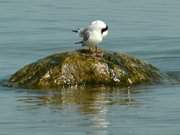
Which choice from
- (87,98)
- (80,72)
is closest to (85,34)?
(80,72)

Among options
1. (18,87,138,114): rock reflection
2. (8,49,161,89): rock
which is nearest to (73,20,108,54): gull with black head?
(8,49,161,89): rock

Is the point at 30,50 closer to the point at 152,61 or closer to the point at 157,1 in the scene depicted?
the point at 152,61

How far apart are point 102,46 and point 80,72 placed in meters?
6.56

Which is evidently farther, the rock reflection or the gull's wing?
the gull's wing

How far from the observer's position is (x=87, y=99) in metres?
13.9

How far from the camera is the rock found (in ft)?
49.2

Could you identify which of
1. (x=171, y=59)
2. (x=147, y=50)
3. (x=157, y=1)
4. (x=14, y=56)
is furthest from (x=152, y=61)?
(x=157, y=1)

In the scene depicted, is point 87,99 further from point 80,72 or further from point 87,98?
point 80,72

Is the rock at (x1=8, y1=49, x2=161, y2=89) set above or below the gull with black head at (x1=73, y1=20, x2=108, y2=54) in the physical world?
below

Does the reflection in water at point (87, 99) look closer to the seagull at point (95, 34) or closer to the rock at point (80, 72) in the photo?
the rock at point (80, 72)

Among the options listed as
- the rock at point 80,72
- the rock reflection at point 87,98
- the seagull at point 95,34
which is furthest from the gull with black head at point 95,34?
the rock reflection at point 87,98

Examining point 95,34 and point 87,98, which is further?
point 95,34

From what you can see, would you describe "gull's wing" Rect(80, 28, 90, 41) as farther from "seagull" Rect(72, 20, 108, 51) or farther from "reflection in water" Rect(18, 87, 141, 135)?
"reflection in water" Rect(18, 87, 141, 135)

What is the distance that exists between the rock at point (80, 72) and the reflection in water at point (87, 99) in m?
0.25
